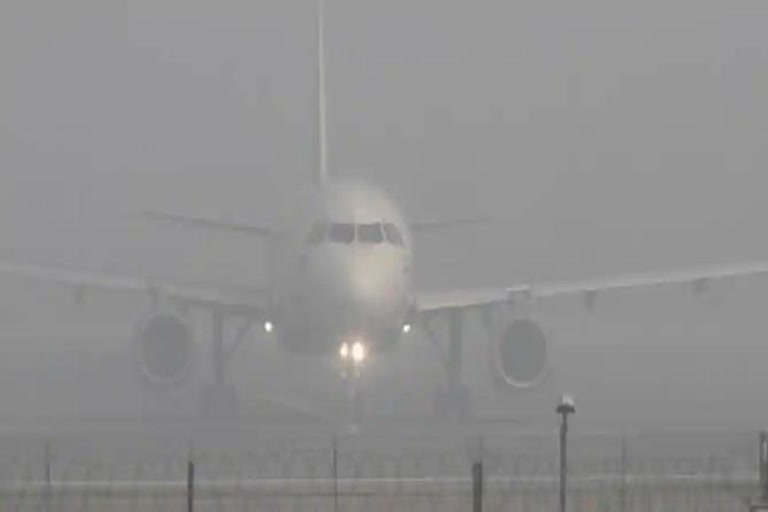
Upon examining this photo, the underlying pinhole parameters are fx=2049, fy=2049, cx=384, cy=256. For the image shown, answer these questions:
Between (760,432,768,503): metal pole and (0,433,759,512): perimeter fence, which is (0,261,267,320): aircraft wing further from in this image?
(760,432,768,503): metal pole

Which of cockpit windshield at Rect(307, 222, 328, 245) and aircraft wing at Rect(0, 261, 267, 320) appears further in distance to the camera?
aircraft wing at Rect(0, 261, 267, 320)

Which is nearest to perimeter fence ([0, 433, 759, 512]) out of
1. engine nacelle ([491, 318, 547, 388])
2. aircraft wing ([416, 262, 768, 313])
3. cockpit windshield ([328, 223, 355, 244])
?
cockpit windshield ([328, 223, 355, 244])

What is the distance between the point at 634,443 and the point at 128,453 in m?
6.36

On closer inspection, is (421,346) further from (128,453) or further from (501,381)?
(128,453)

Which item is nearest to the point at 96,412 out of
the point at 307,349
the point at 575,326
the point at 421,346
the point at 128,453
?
the point at 307,349

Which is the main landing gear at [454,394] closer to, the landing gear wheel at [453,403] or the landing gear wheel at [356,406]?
the landing gear wheel at [453,403]

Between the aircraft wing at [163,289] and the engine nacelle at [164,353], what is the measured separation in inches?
28.4

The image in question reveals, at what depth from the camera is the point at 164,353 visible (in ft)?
109

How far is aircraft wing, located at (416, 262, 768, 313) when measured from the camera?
34781 millimetres

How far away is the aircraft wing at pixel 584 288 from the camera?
114 feet

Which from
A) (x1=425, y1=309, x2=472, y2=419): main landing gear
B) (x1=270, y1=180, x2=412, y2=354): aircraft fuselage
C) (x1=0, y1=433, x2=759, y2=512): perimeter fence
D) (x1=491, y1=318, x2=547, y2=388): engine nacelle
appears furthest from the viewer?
(x1=425, y1=309, x2=472, y2=419): main landing gear

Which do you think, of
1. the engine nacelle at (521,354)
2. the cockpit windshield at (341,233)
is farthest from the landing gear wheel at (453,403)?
the cockpit windshield at (341,233)

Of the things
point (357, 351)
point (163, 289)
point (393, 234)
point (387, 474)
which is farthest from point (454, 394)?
point (387, 474)

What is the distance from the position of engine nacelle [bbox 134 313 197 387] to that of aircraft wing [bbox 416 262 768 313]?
3960 millimetres
